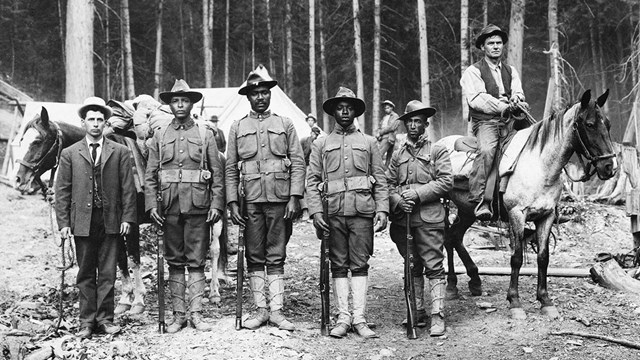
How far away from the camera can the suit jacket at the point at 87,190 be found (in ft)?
19.3

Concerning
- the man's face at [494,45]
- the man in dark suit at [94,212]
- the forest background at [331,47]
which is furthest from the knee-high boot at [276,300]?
the forest background at [331,47]

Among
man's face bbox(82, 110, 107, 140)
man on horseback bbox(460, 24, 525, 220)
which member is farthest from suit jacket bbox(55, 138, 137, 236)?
man on horseback bbox(460, 24, 525, 220)

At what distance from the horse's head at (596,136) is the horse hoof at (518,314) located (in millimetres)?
1667

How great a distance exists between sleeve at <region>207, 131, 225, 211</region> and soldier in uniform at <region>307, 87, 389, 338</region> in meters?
0.90

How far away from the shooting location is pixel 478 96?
718cm

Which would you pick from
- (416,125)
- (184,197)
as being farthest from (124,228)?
(416,125)

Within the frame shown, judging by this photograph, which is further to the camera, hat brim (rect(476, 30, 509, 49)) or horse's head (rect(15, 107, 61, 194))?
hat brim (rect(476, 30, 509, 49))

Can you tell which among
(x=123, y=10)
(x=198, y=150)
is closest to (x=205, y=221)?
(x=198, y=150)

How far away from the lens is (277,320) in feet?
19.8

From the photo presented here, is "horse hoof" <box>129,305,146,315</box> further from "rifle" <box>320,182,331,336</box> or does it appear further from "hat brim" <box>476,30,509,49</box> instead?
"hat brim" <box>476,30,509,49</box>

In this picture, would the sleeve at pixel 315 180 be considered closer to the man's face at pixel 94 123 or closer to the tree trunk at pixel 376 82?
the man's face at pixel 94 123

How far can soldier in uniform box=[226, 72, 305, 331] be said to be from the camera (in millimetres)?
6008

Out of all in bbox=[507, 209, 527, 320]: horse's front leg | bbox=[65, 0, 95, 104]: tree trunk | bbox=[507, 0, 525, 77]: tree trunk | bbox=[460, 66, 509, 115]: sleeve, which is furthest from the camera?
bbox=[507, 0, 525, 77]: tree trunk

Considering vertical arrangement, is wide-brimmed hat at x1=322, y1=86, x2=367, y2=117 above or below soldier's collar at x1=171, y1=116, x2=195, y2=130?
above
